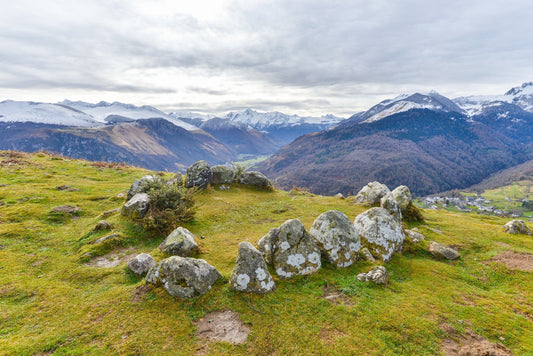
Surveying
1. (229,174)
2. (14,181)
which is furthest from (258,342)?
(14,181)

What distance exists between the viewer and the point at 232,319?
9445 millimetres

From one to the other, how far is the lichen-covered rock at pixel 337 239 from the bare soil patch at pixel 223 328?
6203 millimetres

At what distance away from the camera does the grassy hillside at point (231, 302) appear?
26.9ft

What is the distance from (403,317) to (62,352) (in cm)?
1236

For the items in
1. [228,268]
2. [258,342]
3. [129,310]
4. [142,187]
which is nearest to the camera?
[258,342]

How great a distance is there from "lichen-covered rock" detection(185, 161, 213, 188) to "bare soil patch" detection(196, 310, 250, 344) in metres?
18.8

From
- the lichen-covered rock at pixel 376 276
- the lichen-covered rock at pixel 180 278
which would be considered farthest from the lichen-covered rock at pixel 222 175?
the lichen-covered rock at pixel 376 276

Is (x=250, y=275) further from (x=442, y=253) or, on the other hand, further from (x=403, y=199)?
(x=403, y=199)

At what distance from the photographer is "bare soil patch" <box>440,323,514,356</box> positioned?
820 centimetres

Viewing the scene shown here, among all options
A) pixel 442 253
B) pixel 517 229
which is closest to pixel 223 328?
pixel 442 253

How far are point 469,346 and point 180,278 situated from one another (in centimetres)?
1151

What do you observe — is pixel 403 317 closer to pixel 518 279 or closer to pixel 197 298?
pixel 197 298

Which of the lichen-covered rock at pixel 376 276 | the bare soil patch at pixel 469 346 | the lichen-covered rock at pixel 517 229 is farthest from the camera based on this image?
the lichen-covered rock at pixel 517 229

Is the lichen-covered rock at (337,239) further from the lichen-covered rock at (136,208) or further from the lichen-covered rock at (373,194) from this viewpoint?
the lichen-covered rock at (136,208)
